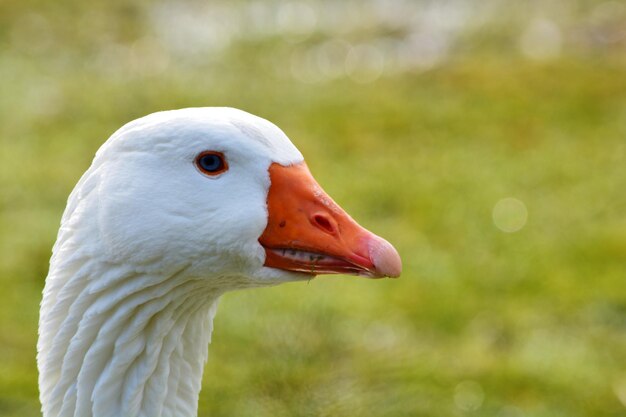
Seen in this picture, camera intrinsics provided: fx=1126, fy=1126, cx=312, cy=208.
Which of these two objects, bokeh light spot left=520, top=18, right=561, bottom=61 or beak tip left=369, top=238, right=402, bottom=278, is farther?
bokeh light spot left=520, top=18, right=561, bottom=61

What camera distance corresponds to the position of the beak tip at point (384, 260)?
9.53 ft

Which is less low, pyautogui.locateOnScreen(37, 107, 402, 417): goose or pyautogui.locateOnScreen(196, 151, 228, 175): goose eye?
pyautogui.locateOnScreen(196, 151, 228, 175): goose eye

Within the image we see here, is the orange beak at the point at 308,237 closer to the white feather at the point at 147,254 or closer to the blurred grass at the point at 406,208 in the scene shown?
the white feather at the point at 147,254

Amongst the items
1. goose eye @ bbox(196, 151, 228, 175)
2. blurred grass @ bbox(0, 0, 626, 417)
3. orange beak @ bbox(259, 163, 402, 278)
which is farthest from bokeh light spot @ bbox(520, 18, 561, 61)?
goose eye @ bbox(196, 151, 228, 175)

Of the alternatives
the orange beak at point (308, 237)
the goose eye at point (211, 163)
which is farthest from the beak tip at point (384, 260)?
the goose eye at point (211, 163)

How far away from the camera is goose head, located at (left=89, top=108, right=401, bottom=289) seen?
289 centimetres

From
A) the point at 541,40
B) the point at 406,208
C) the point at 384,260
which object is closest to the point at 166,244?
the point at 384,260

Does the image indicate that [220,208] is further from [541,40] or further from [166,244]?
[541,40]

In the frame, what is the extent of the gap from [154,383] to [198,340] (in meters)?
0.18

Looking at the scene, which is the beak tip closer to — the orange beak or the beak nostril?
the orange beak

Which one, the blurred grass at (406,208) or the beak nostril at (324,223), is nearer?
the beak nostril at (324,223)

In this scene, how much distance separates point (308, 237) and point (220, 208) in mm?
247

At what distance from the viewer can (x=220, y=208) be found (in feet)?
9.51

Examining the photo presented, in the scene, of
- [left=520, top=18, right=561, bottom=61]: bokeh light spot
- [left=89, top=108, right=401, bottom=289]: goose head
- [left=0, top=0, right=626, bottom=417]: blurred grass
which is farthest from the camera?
[left=520, top=18, right=561, bottom=61]: bokeh light spot
